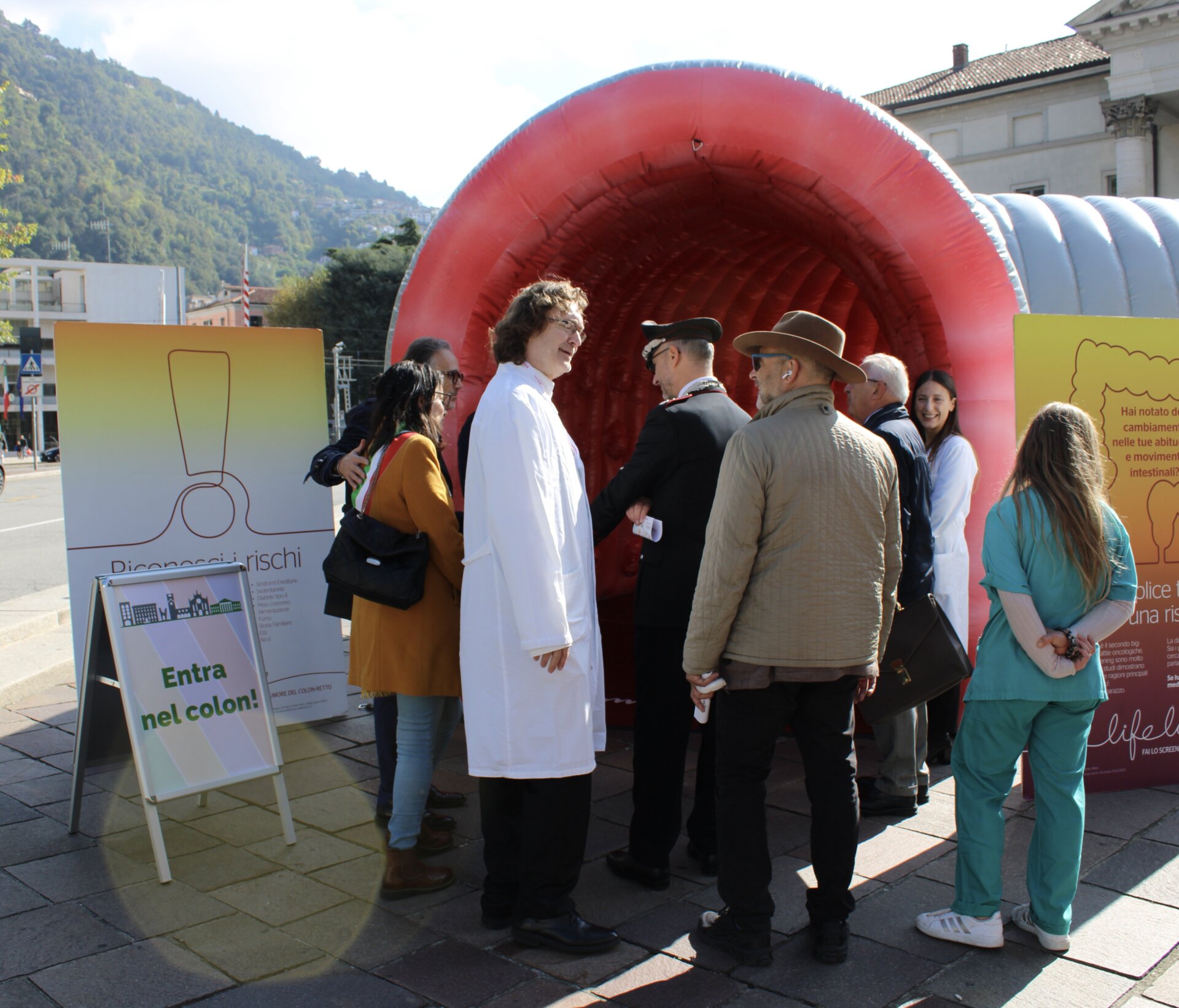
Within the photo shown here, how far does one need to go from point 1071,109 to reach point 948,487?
35.9m

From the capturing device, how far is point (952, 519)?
418 centimetres

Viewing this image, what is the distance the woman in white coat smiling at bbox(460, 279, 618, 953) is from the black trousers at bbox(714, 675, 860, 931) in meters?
0.41

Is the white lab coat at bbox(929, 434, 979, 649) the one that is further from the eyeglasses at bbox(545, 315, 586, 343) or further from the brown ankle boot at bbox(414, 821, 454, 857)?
the brown ankle boot at bbox(414, 821, 454, 857)

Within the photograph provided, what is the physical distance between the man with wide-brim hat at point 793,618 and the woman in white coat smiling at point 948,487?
51.8 inches

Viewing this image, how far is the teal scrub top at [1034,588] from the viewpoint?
9.41ft

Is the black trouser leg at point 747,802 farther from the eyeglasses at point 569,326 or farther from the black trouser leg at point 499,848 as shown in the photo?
the eyeglasses at point 569,326

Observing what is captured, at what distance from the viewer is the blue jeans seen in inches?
133

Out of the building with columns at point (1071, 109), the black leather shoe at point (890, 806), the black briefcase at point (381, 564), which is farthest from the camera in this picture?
the building with columns at point (1071, 109)

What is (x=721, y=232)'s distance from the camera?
635 cm

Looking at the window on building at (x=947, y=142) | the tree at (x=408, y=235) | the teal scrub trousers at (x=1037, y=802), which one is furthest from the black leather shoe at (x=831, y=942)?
the tree at (x=408, y=235)

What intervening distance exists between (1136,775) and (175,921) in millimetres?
3656

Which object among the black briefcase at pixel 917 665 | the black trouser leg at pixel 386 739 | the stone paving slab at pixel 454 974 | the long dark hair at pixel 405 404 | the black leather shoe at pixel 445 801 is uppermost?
the long dark hair at pixel 405 404

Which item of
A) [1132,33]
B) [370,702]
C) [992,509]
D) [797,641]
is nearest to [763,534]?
[797,641]

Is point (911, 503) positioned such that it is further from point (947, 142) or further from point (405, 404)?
point (947, 142)
